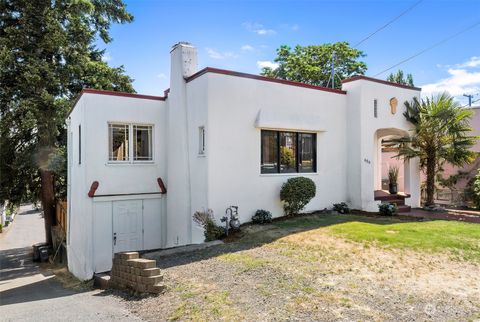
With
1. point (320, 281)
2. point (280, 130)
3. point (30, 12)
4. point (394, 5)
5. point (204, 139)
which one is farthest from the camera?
point (30, 12)

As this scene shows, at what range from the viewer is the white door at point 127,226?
12.7 meters

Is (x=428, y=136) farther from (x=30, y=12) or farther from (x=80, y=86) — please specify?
(x=30, y=12)

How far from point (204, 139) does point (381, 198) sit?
7.83 m

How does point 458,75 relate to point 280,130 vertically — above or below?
Result: above

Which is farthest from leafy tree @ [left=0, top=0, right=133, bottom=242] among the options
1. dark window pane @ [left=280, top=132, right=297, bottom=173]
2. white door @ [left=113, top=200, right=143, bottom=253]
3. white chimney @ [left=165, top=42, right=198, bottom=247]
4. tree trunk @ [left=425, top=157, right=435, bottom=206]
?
tree trunk @ [left=425, top=157, right=435, bottom=206]

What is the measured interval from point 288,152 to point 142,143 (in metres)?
5.56

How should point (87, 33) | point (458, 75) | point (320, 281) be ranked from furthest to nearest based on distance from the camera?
point (458, 75), point (87, 33), point (320, 281)

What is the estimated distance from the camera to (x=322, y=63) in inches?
1289

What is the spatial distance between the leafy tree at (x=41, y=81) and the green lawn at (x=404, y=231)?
47.4ft

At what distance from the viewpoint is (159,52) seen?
14008 millimetres

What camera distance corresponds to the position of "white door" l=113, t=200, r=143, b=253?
41.6ft

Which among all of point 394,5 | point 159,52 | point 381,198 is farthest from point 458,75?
A: point 159,52

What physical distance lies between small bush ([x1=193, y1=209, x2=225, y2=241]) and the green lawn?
2.03 meters

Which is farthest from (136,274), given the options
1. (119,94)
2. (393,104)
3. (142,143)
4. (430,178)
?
(430,178)
